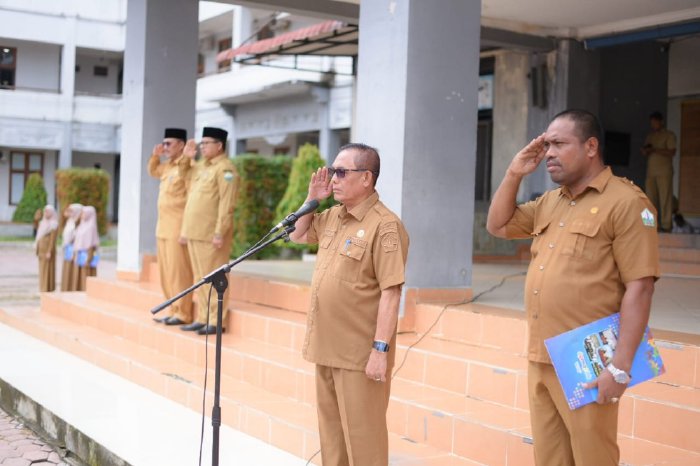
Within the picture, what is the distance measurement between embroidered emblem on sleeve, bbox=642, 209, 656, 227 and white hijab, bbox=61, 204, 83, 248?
1124 cm

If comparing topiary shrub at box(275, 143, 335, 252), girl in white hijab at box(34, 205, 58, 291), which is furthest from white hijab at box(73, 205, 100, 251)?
topiary shrub at box(275, 143, 335, 252)

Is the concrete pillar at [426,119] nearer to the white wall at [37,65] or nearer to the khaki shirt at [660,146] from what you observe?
the khaki shirt at [660,146]

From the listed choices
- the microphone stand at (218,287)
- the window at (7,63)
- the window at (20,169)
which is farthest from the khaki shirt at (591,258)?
the window at (20,169)

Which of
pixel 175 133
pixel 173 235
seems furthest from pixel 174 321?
pixel 175 133

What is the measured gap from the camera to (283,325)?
7.15 meters

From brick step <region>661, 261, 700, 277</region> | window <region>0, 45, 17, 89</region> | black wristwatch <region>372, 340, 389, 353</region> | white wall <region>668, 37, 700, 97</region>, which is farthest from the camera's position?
window <region>0, 45, 17, 89</region>

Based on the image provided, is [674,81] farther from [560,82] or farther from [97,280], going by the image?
[97,280]

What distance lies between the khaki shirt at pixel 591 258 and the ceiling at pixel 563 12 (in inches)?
286

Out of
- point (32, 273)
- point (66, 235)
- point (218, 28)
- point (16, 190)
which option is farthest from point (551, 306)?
point (16, 190)

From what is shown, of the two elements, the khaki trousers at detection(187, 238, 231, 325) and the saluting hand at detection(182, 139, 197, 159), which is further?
the saluting hand at detection(182, 139, 197, 159)

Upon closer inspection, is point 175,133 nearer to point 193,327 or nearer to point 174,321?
point 174,321

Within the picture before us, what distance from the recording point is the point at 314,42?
12977 millimetres

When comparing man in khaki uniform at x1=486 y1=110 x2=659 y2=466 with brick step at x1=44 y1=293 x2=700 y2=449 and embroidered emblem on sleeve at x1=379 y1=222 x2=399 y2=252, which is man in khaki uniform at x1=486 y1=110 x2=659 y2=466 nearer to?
embroidered emblem on sleeve at x1=379 y1=222 x2=399 y2=252

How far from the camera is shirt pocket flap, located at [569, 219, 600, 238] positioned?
3041 millimetres
